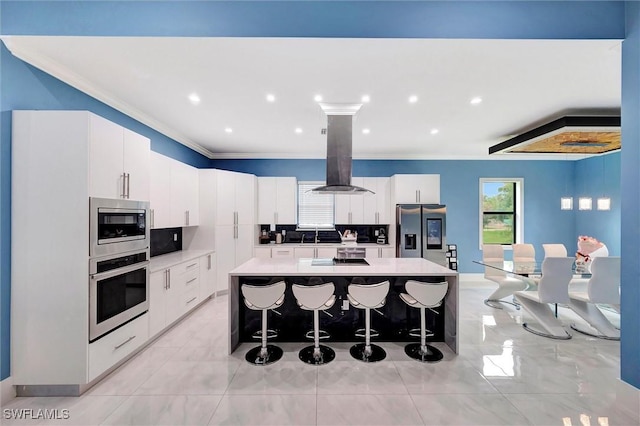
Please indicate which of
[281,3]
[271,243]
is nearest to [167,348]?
[271,243]

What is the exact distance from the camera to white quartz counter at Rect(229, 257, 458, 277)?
267 centimetres

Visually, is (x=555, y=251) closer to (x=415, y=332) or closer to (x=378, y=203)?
(x=378, y=203)

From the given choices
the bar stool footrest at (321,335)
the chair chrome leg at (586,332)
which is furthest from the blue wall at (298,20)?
the bar stool footrest at (321,335)

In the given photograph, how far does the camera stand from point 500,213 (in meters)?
5.95

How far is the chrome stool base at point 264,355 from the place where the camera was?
8.51ft

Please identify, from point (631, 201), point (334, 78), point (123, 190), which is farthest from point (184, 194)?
point (631, 201)

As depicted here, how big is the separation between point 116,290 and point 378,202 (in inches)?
177

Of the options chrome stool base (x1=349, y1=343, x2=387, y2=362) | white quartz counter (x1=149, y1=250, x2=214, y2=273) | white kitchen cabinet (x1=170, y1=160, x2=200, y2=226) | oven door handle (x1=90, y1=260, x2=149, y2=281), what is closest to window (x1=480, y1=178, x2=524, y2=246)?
chrome stool base (x1=349, y1=343, x2=387, y2=362)

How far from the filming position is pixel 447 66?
2.37 meters

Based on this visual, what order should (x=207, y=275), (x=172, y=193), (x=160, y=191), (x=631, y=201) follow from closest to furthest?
(x=631, y=201), (x=160, y=191), (x=172, y=193), (x=207, y=275)

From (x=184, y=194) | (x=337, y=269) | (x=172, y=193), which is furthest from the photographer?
(x=184, y=194)

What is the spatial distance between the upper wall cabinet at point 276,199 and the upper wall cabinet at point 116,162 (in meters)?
2.77

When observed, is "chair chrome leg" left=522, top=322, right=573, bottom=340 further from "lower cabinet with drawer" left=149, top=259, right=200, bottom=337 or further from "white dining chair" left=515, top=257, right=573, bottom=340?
"lower cabinet with drawer" left=149, top=259, right=200, bottom=337

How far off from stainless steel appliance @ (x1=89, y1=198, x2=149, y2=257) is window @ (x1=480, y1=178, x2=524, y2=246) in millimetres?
6384
